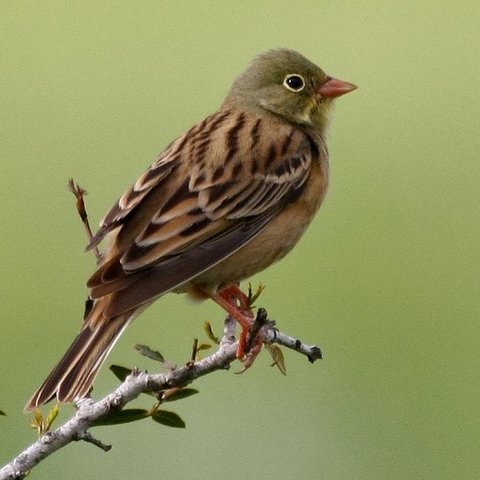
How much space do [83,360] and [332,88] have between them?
2.35m

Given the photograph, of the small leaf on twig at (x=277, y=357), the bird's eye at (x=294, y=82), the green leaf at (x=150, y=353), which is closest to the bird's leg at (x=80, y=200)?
the green leaf at (x=150, y=353)

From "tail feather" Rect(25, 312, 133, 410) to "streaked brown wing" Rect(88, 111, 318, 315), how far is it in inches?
3.0

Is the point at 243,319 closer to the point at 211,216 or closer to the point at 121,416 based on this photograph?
the point at 211,216

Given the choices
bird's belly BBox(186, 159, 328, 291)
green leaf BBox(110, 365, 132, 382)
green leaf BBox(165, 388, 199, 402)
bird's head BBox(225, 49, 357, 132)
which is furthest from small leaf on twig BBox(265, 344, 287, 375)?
bird's head BBox(225, 49, 357, 132)

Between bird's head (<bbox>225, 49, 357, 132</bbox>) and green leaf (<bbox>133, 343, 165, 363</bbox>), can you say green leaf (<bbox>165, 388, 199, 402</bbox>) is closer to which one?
green leaf (<bbox>133, 343, 165, 363</bbox>)

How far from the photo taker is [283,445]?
26.8ft

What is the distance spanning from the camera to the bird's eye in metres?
7.36

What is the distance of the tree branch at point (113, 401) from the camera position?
4406 millimetres

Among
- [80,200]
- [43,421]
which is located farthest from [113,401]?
[80,200]

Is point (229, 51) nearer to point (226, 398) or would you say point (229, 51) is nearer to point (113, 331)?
point (226, 398)

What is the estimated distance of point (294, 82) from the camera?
739 cm

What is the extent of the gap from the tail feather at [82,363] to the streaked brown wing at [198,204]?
76 mm

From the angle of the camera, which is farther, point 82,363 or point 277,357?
point 82,363

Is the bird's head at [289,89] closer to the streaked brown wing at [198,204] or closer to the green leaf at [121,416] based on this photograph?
the streaked brown wing at [198,204]
